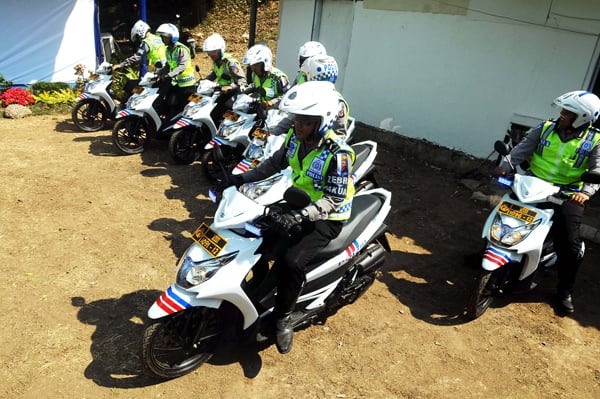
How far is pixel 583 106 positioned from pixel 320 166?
2818 millimetres

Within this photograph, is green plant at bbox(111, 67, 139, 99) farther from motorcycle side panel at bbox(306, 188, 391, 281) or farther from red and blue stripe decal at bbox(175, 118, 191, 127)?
motorcycle side panel at bbox(306, 188, 391, 281)

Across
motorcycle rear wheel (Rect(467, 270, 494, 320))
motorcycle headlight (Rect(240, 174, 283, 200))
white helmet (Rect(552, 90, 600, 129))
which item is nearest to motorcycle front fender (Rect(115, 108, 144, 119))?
motorcycle headlight (Rect(240, 174, 283, 200))

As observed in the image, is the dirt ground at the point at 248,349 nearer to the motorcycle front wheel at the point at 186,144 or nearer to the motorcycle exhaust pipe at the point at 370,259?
the motorcycle exhaust pipe at the point at 370,259

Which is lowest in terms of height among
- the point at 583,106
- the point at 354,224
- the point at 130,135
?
the point at 130,135

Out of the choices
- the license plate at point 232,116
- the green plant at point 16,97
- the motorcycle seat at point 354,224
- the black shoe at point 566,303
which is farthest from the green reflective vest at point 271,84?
the green plant at point 16,97

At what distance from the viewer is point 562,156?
175 inches

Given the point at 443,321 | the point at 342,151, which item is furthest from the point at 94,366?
the point at 443,321

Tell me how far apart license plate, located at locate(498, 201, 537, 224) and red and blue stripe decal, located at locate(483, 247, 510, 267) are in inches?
16.7

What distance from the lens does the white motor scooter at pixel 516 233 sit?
421 cm

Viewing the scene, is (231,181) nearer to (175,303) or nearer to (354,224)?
(175,303)

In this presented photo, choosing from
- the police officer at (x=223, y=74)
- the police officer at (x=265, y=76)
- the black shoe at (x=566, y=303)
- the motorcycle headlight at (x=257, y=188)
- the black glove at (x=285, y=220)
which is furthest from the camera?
the police officer at (x=223, y=74)

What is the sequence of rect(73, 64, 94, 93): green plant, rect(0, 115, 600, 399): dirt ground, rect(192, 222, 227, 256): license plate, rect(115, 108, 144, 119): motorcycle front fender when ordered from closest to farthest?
1. rect(192, 222, 227, 256): license plate
2. rect(0, 115, 600, 399): dirt ground
3. rect(115, 108, 144, 119): motorcycle front fender
4. rect(73, 64, 94, 93): green plant

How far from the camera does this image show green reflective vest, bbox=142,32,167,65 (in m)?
9.06

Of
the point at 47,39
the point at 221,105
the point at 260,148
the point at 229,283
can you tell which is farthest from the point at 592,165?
the point at 47,39
